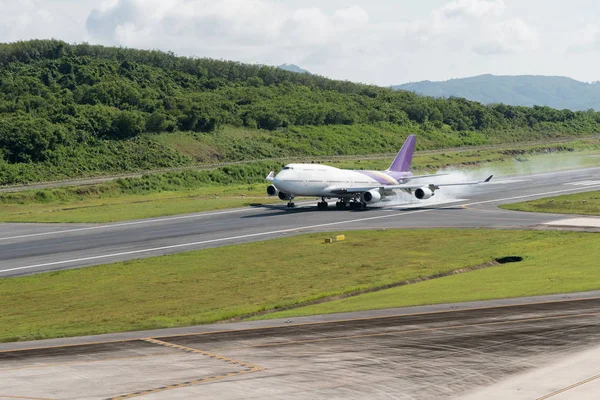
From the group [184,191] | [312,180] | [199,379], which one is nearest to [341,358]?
[199,379]

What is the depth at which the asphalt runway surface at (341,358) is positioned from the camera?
25.5 metres

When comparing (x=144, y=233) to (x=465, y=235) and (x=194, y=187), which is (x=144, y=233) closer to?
(x=465, y=235)

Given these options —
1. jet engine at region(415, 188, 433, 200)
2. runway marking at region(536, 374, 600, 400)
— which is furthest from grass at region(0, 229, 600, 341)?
jet engine at region(415, 188, 433, 200)

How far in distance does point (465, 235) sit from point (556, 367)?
41887 mm

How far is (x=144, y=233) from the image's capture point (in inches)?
2990

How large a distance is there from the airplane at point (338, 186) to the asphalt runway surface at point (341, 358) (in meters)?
51.7

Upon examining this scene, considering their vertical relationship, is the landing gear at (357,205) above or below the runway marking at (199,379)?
above

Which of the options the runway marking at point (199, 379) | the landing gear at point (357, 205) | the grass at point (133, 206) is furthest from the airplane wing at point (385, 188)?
the runway marking at point (199, 379)

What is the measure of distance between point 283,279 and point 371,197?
3998 cm

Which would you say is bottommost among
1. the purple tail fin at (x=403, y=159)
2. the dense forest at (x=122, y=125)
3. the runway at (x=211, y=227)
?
the runway at (x=211, y=227)

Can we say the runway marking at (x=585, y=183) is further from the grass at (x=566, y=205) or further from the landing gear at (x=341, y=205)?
the landing gear at (x=341, y=205)

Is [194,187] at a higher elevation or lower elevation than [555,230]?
higher

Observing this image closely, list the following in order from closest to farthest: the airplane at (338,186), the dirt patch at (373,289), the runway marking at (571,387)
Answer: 1. the runway marking at (571,387)
2. the dirt patch at (373,289)
3. the airplane at (338,186)

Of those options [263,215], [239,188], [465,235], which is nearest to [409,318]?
[465,235]
